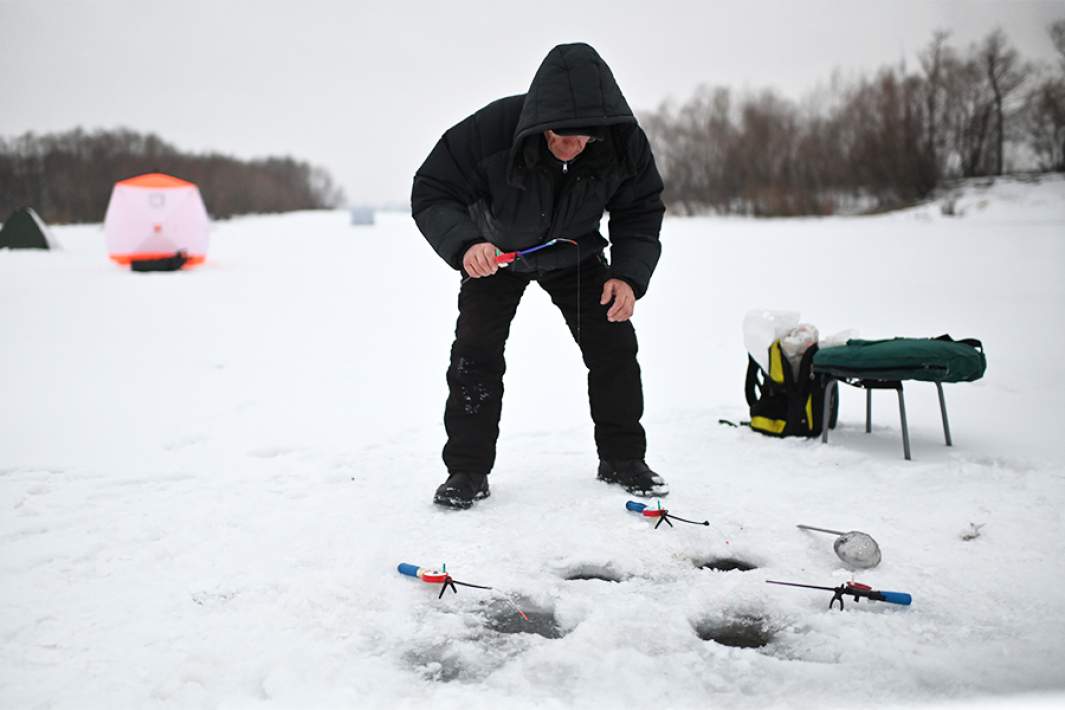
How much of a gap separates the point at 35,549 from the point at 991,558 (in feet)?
8.59

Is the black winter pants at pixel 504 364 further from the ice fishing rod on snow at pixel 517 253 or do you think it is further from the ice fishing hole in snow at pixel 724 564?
the ice fishing hole in snow at pixel 724 564

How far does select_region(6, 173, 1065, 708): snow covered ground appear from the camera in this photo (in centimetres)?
144

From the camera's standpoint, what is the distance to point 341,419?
12.3 ft

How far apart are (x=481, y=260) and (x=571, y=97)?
0.56 metres

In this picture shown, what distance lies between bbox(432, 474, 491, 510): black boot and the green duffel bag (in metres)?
1.52

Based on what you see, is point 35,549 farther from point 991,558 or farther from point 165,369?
point 165,369

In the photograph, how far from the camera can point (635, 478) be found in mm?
2539

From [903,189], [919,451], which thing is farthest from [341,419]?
[903,189]

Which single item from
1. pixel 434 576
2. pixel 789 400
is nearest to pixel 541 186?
pixel 434 576

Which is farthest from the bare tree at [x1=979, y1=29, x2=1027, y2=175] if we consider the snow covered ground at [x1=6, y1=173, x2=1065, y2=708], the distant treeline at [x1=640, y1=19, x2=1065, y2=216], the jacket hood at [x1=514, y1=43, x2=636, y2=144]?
the jacket hood at [x1=514, y1=43, x2=636, y2=144]

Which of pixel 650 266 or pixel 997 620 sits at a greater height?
pixel 650 266

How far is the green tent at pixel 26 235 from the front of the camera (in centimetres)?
1262

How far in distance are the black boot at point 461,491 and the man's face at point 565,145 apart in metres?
1.09

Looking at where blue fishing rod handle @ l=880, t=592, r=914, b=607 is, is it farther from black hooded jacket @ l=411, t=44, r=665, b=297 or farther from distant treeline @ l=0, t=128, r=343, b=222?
distant treeline @ l=0, t=128, r=343, b=222
